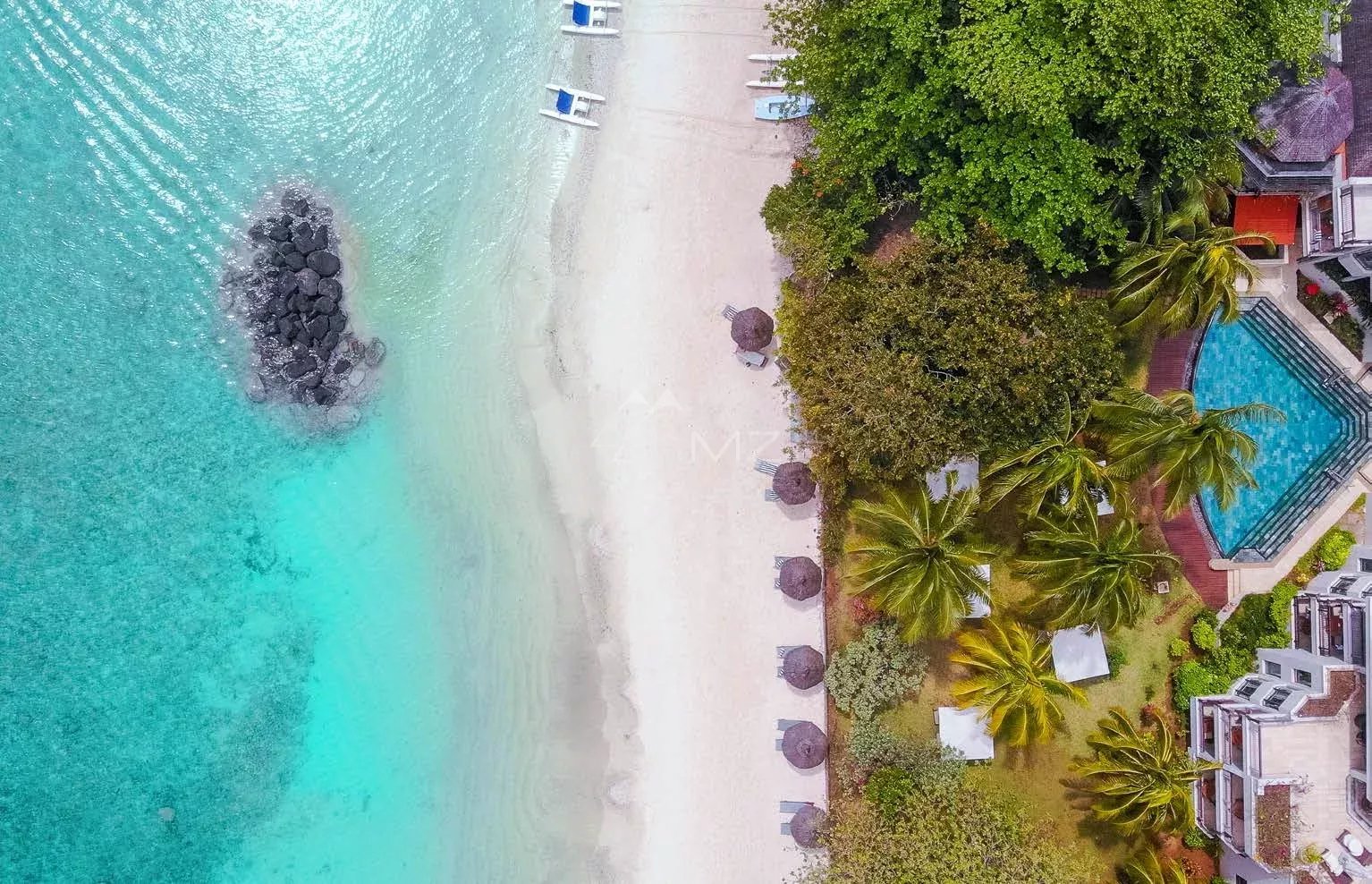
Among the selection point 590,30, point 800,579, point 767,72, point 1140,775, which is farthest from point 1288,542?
point 590,30

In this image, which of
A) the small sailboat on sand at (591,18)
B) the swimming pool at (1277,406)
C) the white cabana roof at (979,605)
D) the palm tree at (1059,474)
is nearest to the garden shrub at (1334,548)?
the swimming pool at (1277,406)

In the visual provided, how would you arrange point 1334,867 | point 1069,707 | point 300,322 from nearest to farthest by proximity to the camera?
1. point 1334,867
2. point 1069,707
3. point 300,322

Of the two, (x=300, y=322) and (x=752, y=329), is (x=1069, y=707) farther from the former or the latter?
(x=300, y=322)

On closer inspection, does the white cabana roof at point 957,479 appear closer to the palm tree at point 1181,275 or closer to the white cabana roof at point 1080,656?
the white cabana roof at point 1080,656

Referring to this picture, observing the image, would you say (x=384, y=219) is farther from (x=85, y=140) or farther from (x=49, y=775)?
(x=49, y=775)

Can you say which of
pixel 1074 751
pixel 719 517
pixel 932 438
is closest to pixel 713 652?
pixel 719 517
